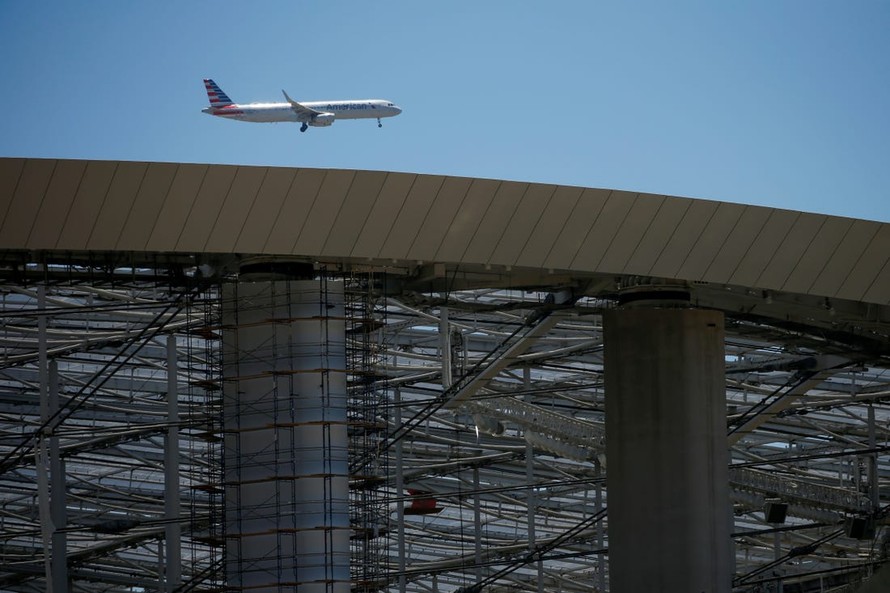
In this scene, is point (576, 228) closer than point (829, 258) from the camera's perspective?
Yes

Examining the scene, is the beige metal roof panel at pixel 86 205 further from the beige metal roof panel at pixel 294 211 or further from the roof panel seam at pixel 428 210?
the roof panel seam at pixel 428 210

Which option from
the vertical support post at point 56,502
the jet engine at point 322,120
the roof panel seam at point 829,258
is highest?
the jet engine at point 322,120

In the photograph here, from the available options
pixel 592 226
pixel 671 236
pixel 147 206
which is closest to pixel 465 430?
pixel 671 236

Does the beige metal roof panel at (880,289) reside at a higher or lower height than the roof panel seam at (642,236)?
lower

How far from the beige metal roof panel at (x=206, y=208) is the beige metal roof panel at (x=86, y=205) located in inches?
59.0

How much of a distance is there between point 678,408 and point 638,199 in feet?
16.3

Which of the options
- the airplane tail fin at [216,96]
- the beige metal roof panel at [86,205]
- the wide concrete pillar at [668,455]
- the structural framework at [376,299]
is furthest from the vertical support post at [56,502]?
the airplane tail fin at [216,96]

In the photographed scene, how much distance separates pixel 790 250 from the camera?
28312mm

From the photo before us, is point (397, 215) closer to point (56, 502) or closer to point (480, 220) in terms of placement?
point (480, 220)

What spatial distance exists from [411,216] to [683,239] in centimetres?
534

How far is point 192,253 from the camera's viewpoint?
26516 millimetres

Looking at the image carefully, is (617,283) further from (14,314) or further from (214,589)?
(14,314)

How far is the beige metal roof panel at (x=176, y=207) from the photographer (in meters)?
25.2

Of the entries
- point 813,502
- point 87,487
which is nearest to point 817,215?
point 813,502
